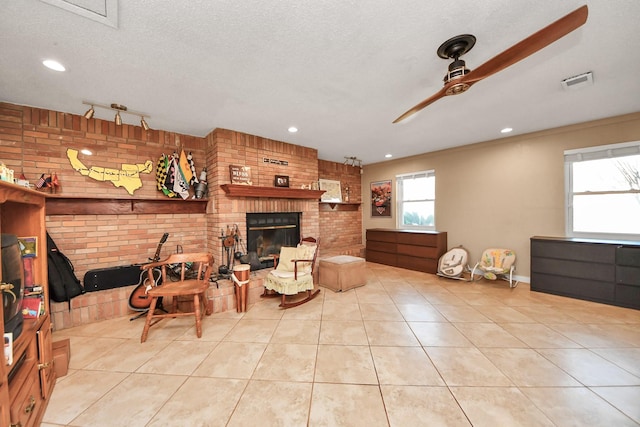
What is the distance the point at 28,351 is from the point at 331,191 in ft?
15.2

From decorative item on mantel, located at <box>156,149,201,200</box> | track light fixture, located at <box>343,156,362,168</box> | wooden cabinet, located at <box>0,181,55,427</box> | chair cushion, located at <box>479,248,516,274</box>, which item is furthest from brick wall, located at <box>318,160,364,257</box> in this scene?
wooden cabinet, located at <box>0,181,55,427</box>

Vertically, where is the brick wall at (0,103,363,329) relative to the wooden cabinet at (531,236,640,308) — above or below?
above

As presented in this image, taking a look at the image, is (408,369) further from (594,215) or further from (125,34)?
(594,215)

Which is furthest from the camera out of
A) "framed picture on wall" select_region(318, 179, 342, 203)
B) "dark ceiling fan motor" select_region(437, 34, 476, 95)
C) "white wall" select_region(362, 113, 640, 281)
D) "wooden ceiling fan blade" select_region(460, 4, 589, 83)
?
"framed picture on wall" select_region(318, 179, 342, 203)

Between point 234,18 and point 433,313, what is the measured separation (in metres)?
3.33

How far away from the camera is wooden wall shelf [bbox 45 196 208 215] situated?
2.60m

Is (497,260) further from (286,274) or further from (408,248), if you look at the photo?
(286,274)

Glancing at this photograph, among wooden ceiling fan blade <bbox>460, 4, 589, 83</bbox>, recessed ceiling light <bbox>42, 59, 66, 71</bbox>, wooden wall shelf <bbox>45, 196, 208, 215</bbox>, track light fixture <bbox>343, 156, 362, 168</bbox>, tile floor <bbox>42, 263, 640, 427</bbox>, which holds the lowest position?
tile floor <bbox>42, 263, 640, 427</bbox>

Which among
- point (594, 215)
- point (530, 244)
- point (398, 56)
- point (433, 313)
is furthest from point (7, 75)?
point (594, 215)

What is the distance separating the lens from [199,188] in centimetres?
334

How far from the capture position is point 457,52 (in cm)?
165

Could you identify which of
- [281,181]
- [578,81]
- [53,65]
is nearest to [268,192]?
[281,181]

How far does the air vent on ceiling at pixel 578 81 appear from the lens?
2.02 meters

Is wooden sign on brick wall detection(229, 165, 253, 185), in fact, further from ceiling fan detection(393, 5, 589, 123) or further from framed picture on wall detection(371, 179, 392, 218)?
framed picture on wall detection(371, 179, 392, 218)
